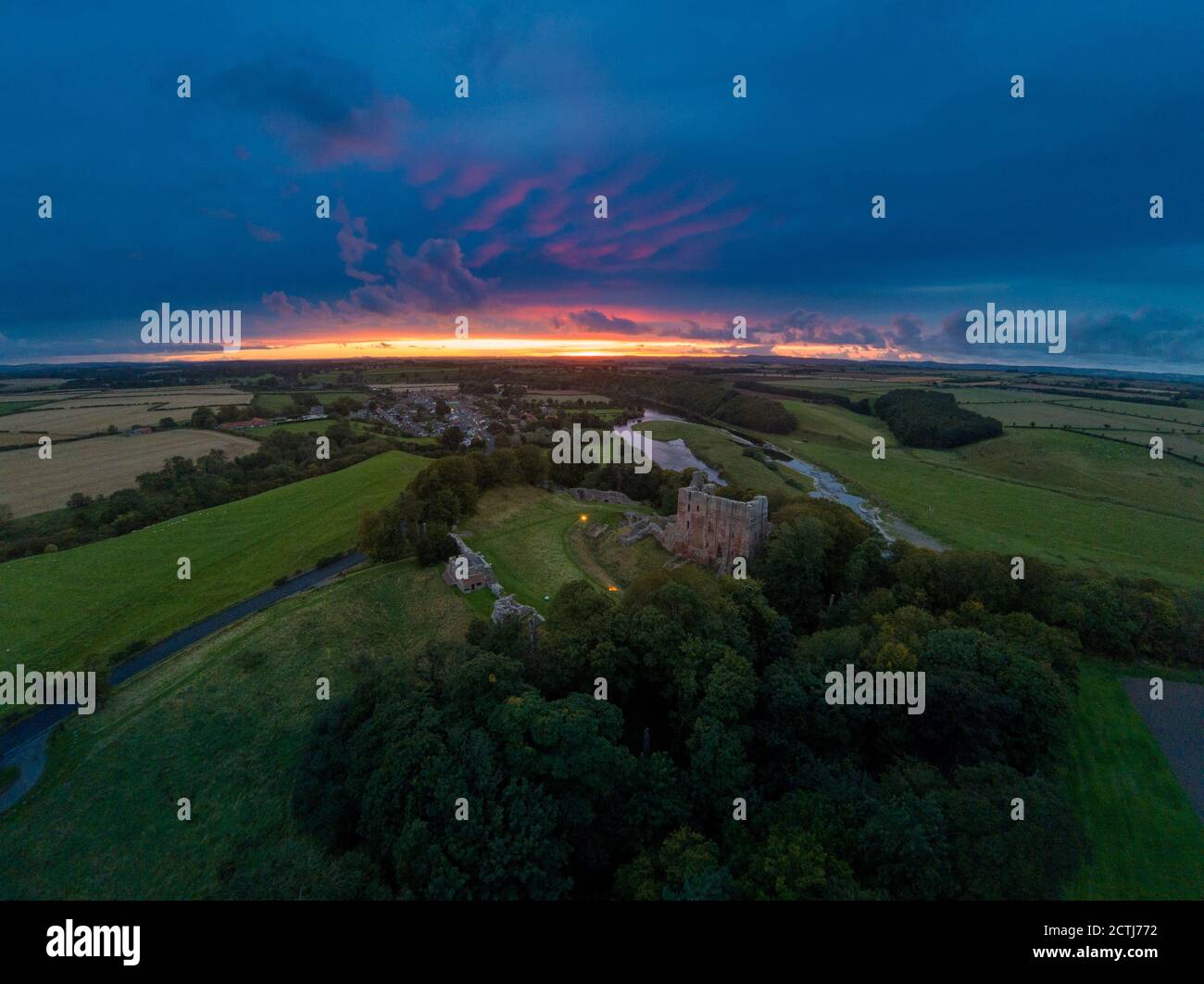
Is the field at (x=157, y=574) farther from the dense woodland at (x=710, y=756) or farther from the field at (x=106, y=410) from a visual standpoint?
the field at (x=106, y=410)

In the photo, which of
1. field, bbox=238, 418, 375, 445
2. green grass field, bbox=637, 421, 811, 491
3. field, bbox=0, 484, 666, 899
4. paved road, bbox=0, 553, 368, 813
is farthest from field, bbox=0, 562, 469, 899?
field, bbox=238, 418, 375, 445

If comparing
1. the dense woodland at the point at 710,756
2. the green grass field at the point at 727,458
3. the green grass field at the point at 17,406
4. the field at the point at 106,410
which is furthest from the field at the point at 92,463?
the green grass field at the point at 727,458

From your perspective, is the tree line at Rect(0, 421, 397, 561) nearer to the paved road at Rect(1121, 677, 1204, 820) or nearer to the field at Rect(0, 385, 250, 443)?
the field at Rect(0, 385, 250, 443)

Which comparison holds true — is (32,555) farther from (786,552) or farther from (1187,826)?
(1187,826)

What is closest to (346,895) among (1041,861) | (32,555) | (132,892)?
(132,892)

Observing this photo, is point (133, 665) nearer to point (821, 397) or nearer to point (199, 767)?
point (199, 767)

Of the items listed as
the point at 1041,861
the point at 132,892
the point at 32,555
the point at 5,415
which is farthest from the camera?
the point at 5,415
